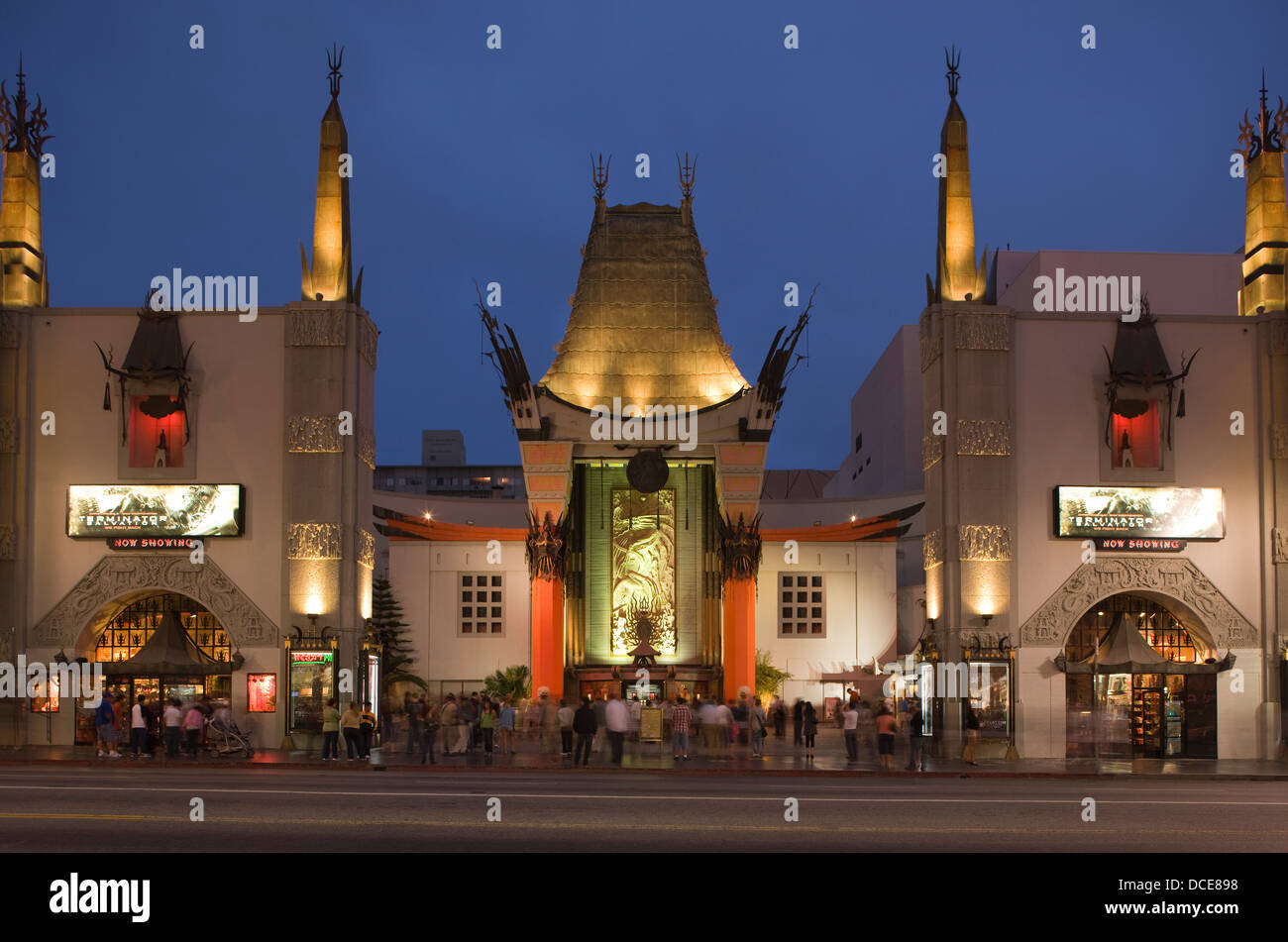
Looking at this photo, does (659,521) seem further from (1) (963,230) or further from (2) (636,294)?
(1) (963,230)

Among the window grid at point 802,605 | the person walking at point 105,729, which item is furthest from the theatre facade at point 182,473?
the window grid at point 802,605

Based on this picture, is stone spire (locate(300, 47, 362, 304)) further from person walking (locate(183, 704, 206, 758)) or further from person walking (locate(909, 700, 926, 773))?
person walking (locate(909, 700, 926, 773))

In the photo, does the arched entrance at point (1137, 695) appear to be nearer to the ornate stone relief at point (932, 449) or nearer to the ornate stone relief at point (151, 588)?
the ornate stone relief at point (932, 449)

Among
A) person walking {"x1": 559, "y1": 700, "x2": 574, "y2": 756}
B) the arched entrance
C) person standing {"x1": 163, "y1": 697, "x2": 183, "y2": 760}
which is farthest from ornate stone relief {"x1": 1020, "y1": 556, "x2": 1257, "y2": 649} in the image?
person standing {"x1": 163, "y1": 697, "x2": 183, "y2": 760}

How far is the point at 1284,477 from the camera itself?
3609 centimetres

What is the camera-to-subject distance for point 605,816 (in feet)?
53.4

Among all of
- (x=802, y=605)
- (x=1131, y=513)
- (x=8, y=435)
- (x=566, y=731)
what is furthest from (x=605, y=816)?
(x=802, y=605)

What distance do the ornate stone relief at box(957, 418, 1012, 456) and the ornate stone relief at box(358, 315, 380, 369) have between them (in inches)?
571

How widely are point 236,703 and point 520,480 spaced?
94.8 metres

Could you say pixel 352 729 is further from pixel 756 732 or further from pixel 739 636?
pixel 739 636

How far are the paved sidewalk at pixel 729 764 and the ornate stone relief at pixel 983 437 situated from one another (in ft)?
23.4

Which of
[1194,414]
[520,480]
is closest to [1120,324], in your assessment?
[1194,414]

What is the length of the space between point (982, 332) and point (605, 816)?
878 inches

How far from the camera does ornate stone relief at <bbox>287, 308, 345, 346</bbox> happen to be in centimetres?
3594
